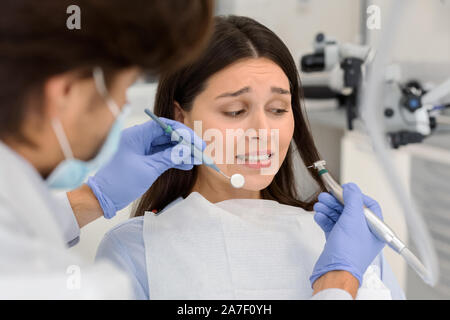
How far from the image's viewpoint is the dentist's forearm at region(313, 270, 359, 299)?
3.09 ft

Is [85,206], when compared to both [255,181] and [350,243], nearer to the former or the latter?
[255,181]

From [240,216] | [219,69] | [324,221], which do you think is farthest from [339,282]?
[219,69]

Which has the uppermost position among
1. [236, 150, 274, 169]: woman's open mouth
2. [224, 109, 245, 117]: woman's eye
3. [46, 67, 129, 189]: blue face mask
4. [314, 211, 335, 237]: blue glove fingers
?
[46, 67, 129, 189]: blue face mask

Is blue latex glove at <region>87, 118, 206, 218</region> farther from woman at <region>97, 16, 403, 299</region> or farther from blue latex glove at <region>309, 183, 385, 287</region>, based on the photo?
blue latex glove at <region>309, 183, 385, 287</region>

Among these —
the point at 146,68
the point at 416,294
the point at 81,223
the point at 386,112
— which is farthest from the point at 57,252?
the point at 416,294

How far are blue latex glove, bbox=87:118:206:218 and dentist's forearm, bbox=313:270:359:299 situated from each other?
355 millimetres

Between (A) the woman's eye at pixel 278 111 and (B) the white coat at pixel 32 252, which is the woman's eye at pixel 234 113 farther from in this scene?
(B) the white coat at pixel 32 252

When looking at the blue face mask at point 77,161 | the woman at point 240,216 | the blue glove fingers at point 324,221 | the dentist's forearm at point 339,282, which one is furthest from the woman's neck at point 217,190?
the blue face mask at point 77,161

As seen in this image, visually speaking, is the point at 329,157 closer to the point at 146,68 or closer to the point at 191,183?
the point at 191,183


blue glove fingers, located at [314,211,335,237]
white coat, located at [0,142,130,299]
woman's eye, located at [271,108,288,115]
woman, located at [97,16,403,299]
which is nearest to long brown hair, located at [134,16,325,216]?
woman, located at [97,16,403,299]

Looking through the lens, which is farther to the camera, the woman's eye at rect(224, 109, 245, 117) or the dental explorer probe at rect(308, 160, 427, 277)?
the woman's eye at rect(224, 109, 245, 117)

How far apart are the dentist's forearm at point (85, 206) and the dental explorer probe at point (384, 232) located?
1.74 ft

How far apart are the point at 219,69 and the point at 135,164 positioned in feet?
0.97

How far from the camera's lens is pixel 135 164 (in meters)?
1.14
